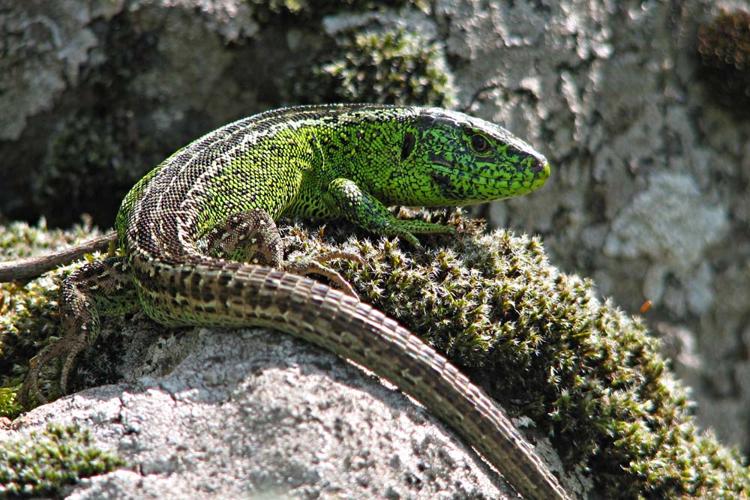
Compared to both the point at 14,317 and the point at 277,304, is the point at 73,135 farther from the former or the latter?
the point at 277,304

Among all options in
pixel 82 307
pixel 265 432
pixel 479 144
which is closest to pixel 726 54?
pixel 479 144

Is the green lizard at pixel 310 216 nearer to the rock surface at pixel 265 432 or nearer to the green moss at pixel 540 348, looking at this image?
the rock surface at pixel 265 432

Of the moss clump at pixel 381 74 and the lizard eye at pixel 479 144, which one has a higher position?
the lizard eye at pixel 479 144

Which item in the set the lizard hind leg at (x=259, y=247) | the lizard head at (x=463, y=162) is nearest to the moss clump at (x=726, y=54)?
the lizard head at (x=463, y=162)

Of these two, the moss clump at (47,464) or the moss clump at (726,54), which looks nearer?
the moss clump at (47,464)

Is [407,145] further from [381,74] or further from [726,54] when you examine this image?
[726,54]

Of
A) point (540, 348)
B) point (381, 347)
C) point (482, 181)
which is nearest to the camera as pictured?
point (381, 347)

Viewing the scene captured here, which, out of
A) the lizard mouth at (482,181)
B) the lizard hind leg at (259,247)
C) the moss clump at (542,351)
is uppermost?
the lizard mouth at (482,181)

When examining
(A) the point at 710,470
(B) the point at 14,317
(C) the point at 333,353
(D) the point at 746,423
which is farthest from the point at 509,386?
(D) the point at 746,423
